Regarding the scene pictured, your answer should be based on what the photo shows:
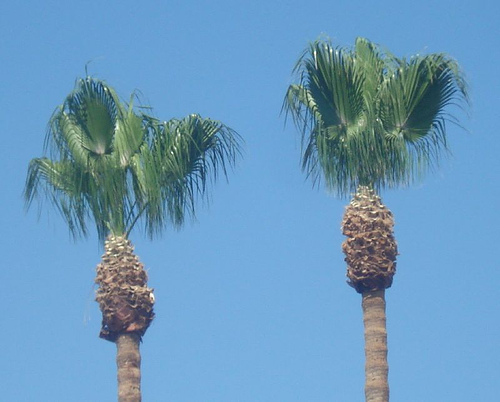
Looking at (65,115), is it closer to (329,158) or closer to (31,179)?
(31,179)

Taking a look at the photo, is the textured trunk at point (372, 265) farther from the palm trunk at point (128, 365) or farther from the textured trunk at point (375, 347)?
the palm trunk at point (128, 365)

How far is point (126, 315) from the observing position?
28344 mm

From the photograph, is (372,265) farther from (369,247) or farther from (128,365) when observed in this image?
(128,365)

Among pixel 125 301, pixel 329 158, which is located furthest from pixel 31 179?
pixel 329 158

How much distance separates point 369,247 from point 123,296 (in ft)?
14.2

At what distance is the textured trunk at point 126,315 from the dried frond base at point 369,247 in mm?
3576

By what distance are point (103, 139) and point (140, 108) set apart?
3.06 ft

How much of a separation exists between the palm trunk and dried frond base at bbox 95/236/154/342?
0.51 ft

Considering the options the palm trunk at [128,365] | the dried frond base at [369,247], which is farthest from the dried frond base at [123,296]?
the dried frond base at [369,247]

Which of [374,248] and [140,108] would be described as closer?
[374,248]

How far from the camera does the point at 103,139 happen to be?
97.9ft

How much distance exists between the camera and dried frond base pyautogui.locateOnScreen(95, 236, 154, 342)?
28.3m

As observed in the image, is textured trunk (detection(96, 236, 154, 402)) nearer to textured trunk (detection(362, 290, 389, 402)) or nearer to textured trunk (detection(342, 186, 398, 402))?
textured trunk (detection(342, 186, 398, 402))

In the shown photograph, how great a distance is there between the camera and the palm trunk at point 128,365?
92.7ft
